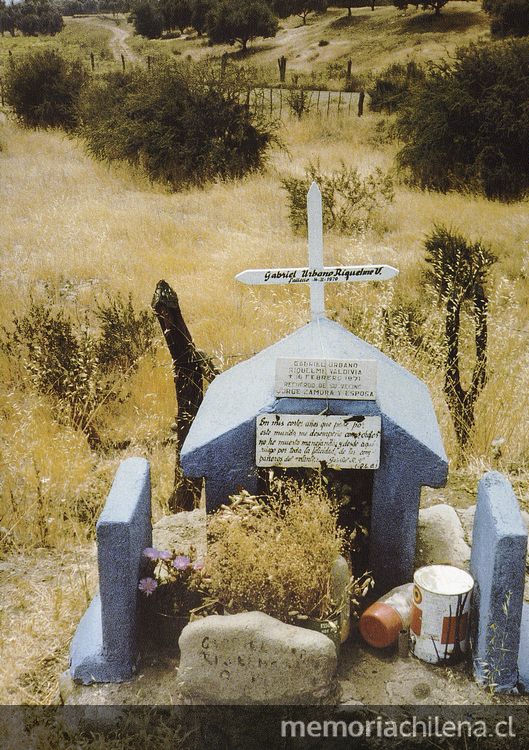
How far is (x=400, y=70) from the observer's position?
31.6 meters

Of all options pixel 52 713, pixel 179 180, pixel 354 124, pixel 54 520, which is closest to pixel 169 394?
pixel 54 520

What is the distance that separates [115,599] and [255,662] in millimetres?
604

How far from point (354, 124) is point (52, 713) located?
18.8m

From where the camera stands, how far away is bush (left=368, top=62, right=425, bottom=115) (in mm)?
22375

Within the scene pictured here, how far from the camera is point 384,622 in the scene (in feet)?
9.29

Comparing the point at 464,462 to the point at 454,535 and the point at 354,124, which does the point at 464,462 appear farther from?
the point at 354,124

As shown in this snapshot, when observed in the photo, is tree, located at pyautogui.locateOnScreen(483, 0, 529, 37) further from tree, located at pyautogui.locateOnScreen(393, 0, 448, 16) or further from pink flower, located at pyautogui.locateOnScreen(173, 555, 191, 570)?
pink flower, located at pyautogui.locateOnScreen(173, 555, 191, 570)

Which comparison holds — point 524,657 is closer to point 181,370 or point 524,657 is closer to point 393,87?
point 181,370

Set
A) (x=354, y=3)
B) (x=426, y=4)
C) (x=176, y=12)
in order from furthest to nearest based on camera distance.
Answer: (x=354, y=3)
(x=426, y=4)
(x=176, y=12)

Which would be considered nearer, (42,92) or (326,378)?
(326,378)

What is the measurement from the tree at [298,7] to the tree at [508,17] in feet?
52.3

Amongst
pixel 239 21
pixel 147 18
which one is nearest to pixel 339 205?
pixel 239 21

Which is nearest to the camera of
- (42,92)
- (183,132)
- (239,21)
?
(183,132)

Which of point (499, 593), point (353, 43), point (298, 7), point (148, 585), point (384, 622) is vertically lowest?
point (384, 622)
